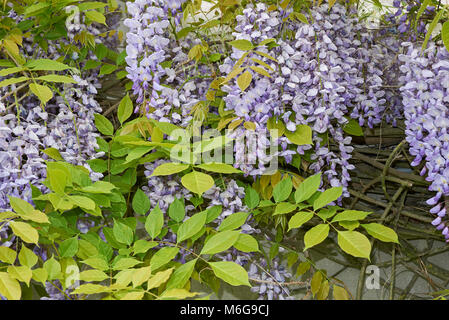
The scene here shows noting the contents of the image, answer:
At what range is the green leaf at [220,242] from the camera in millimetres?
766

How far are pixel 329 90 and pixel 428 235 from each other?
44 cm

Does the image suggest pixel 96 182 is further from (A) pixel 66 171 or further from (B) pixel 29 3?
(B) pixel 29 3

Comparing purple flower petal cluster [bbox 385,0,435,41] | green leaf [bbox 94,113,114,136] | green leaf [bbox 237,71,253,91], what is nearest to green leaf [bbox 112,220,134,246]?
green leaf [bbox 94,113,114,136]

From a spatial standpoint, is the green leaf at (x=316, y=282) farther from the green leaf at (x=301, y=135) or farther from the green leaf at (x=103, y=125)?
the green leaf at (x=103, y=125)

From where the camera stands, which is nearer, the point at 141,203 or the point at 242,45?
the point at 242,45

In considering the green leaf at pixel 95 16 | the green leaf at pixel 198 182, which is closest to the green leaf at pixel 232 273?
the green leaf at pixel 198 182

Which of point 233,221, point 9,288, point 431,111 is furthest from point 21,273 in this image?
point 431,111

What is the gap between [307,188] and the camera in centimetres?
86

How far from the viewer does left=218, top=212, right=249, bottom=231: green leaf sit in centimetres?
85

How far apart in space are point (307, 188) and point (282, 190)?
53 millimetres

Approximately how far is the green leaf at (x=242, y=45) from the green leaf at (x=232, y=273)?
0.35m

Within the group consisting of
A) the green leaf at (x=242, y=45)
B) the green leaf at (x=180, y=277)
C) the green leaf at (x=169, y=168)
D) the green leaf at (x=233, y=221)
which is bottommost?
the green leaf at (x=180, y=277)

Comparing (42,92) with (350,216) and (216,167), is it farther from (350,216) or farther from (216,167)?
(350,216)

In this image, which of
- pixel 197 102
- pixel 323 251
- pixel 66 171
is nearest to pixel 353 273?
A: pixel 323 251
